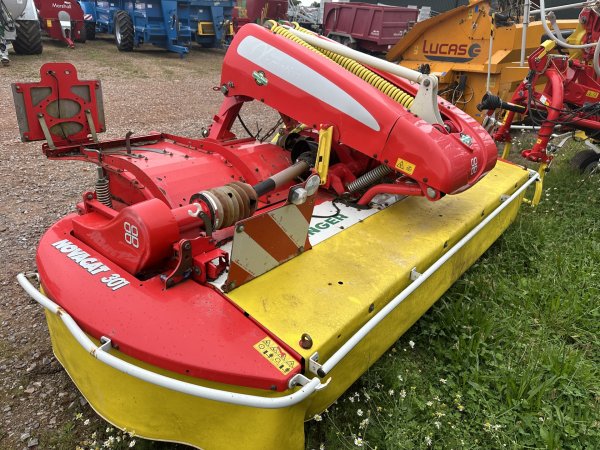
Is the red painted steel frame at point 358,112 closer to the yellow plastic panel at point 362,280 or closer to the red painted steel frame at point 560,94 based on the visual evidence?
the yellow plastic panel at point 362,280

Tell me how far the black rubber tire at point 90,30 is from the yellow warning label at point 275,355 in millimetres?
15396

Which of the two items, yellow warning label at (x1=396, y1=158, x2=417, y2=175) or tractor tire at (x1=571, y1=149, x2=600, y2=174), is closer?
yellow warning label at (x1=396, y1=158, x2=417, y2=175)

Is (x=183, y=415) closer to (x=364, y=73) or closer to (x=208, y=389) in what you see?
(x=208, y=389)

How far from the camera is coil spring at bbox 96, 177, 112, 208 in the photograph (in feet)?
8.66

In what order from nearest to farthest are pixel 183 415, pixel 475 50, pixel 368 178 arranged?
pixel 183 415, pixel 368 178, pixel 475 50

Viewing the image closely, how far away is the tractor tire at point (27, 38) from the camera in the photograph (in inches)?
417

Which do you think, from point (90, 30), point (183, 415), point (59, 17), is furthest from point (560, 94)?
point (90, 30)

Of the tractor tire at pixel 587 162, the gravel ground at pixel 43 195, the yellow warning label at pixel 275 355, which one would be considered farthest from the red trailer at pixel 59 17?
the yellow warning label at pixel 275 355

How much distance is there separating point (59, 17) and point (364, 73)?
41.7 feet

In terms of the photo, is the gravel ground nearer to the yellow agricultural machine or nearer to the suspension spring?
the suspension spring

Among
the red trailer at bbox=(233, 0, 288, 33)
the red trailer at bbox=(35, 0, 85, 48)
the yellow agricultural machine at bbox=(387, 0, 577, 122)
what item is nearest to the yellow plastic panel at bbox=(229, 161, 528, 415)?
the yellow agricultural machine at bbox=(387, 0, 577, 122)

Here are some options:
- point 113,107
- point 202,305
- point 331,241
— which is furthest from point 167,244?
point 113,107

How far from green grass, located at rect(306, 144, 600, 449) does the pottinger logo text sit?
4.01 meters

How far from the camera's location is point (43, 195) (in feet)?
14.9
